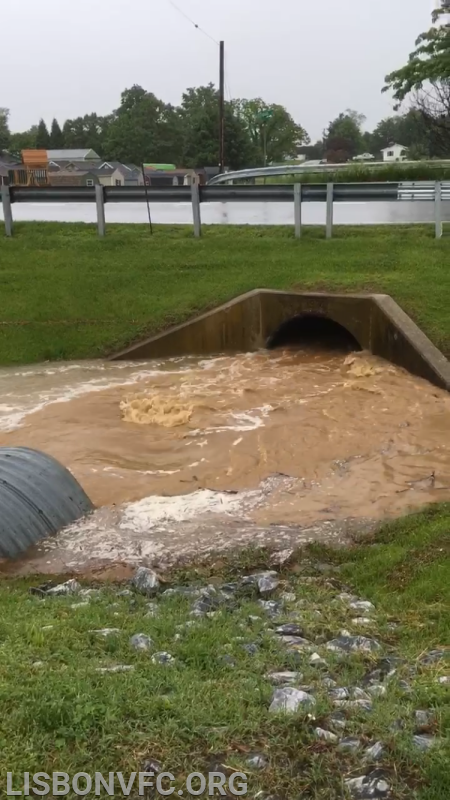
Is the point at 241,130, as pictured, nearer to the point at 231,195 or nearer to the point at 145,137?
the point at 145,137

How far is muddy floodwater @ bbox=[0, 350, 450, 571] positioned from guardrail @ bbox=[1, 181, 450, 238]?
3790 millimetres

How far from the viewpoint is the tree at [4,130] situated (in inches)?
4002

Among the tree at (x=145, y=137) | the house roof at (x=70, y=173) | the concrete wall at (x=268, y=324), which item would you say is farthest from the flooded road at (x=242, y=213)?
the tree at (x=145, y=137)

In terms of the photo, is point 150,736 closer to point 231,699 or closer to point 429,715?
point 231,699

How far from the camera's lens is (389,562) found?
568 centimetres

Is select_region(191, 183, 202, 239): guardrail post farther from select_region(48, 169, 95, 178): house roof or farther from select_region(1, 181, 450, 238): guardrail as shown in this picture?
select_region(48, 169, 95, 178): house roof

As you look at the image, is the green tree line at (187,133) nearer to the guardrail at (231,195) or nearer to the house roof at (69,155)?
the house roof at (69,155)

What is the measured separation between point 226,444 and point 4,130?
115 m

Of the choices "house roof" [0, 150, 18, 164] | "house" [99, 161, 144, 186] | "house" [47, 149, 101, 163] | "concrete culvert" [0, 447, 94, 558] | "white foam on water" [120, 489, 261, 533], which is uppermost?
"house" [47, 149, 101, 163]

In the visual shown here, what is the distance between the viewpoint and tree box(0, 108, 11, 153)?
102m

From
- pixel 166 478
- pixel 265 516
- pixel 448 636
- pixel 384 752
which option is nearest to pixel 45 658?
pixel 384 752

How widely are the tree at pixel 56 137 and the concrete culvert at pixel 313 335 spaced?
92.0 meters

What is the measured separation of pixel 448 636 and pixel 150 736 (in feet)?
6.29

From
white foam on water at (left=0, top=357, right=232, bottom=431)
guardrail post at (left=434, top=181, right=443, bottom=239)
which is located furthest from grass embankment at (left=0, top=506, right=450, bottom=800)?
guardrail post at (left=434, top=181, right=443, bottom=239)
